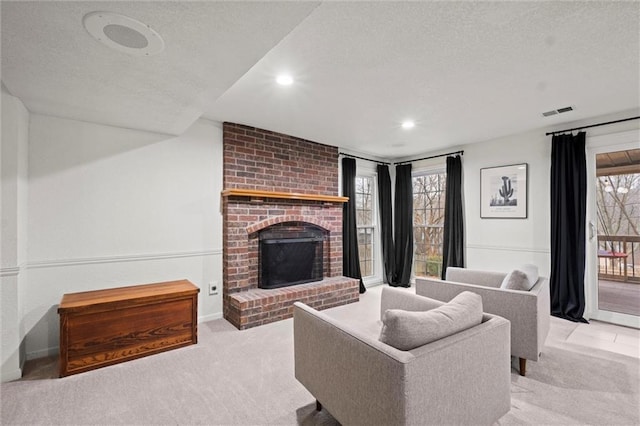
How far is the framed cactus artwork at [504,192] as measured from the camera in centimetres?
409

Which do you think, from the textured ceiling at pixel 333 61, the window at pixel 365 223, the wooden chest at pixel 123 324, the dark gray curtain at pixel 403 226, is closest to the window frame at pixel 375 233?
the window at pixel 365 223

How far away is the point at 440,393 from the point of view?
1.34m

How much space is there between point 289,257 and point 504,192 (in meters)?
3.09

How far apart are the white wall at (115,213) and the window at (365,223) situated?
257cm

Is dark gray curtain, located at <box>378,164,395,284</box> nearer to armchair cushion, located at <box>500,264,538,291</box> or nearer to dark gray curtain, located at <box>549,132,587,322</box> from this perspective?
dark gray curtain, located at <box>549,132,587,322</box>

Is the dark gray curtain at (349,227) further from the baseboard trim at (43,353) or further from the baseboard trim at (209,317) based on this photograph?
the baseboard trim at (43,353)

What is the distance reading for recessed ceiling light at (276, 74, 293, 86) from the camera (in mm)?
2434

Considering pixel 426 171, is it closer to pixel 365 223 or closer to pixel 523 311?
pixel 365 223

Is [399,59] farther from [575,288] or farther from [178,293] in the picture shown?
[575,288]

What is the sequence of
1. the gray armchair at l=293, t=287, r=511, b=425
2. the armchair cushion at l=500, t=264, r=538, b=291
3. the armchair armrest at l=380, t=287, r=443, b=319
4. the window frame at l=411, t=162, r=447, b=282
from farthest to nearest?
the window frame at l=411, t=162, r=447, b=282, the armchair cushion at l=500, t=264, r=538, b=291, the armchair armrest at l=380, t=287, r=443, b=319, the gray armchair at l=293, t=287, r=511, b=425

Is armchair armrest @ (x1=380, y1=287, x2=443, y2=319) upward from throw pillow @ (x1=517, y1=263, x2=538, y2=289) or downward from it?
downward

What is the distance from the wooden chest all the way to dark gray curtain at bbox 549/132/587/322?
13.5ft

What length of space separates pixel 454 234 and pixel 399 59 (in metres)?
3.29

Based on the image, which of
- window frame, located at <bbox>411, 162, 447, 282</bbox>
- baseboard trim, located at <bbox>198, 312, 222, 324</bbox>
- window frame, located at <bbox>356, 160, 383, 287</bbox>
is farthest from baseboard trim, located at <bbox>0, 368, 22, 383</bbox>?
window frame, located at <bbox>411, 162, 447, 282</bbox>
